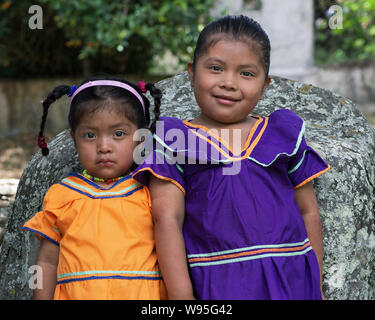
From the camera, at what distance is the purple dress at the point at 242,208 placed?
6.27 ft

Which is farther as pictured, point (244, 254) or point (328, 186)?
point (328, 186)

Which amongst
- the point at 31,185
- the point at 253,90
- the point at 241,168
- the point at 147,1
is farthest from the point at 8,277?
the point at 147,1

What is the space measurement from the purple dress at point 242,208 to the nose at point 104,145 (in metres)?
0.16

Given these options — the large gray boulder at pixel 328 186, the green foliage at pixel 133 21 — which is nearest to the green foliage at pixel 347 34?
the green foliage at pixel 133 21

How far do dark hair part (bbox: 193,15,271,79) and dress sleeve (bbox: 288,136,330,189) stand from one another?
14.5 inches

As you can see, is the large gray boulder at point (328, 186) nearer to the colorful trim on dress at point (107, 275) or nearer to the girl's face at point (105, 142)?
the girl's face at point (105, 142)

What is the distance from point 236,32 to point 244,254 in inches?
33.4

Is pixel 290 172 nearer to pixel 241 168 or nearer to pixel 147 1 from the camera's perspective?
pixel 241 168

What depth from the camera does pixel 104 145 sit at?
2.06 metres

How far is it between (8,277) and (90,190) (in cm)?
76

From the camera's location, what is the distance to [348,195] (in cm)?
237

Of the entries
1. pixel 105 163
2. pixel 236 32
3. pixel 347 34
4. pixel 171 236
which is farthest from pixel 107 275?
pixel 347 34

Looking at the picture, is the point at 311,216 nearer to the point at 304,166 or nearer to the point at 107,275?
the point at 304,166

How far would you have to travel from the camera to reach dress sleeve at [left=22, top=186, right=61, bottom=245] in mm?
2059
